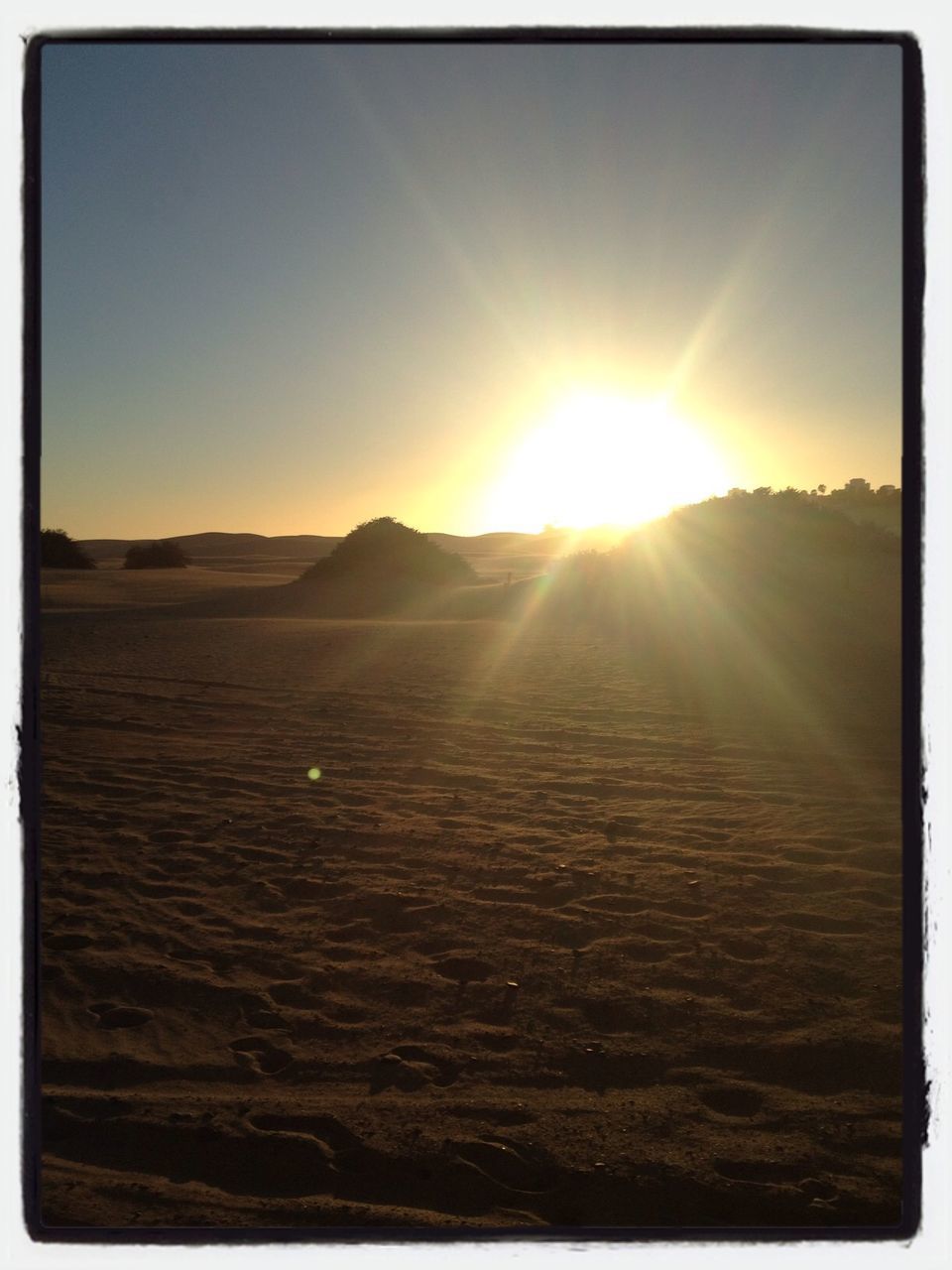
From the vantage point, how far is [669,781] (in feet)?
22.2

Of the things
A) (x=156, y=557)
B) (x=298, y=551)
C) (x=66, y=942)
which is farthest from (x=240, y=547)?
(x=66, y=942)

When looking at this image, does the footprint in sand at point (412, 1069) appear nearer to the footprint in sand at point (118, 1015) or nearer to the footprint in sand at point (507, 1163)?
the footprint in sand at point (507, 1163)

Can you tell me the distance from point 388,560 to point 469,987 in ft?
80.2

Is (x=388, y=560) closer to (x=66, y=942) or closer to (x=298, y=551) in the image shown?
(x=66, y=942)

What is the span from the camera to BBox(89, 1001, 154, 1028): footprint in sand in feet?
11.5

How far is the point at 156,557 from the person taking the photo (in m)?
34.6

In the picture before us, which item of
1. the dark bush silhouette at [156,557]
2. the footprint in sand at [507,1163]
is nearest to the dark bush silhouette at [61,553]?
the dark bush silhouette at [156,557]

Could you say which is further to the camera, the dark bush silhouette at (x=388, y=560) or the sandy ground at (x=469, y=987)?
the dark bush silhouette at (x=388, y=560)

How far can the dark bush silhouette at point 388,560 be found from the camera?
27266mm

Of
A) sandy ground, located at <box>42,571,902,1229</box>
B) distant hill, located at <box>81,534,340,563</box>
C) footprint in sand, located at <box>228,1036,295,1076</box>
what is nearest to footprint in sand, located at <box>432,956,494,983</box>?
sandy ground, located at <box>42,571,902,1229</box>

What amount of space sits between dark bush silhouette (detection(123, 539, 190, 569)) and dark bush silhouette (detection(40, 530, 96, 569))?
7.27 feet

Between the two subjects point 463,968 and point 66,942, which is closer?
point 463,968

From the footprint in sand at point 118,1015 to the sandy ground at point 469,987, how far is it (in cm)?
2

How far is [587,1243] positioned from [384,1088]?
116cm
